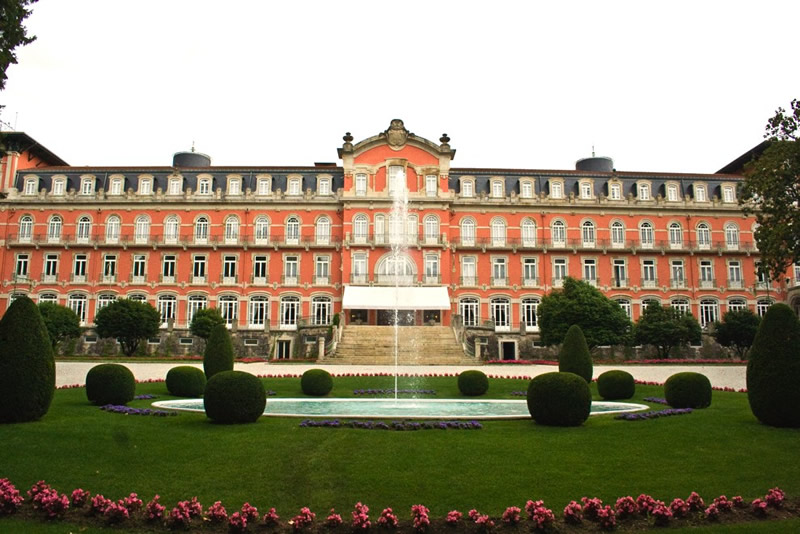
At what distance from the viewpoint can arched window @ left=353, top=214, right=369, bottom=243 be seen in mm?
41375

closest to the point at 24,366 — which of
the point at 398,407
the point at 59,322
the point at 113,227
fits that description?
the point at 398,407

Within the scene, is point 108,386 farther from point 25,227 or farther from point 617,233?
point 617,233

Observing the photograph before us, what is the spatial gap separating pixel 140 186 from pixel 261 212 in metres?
8.69

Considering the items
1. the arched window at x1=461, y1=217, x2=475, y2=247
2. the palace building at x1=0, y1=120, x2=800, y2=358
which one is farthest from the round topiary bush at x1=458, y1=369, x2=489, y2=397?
the arched window at x1=461, y1=217, x2=475, y2=247

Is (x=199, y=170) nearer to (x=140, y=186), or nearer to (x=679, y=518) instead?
(x=140, y=186)

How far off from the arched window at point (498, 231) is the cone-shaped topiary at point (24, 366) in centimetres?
3372

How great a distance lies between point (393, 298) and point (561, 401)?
27145mm

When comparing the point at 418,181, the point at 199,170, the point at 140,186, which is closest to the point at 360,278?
the point at 418,181

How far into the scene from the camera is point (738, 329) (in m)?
35.3

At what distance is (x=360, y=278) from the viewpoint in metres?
40.8

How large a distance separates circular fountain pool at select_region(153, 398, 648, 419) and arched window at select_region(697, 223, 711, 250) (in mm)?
30675

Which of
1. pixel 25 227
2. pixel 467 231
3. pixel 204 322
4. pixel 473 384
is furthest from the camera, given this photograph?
pixel 467 231

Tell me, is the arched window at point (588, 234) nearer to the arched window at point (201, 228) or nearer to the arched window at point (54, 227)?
the arched window at point (201, 228)

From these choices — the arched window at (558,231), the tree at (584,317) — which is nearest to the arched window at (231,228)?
the tree at (584,317)
